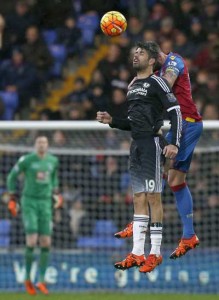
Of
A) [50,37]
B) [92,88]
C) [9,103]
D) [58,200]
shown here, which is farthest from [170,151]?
[50,37]

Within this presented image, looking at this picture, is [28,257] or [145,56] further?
[28,257]

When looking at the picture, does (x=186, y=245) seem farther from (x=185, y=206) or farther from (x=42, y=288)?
(x=42, y=288)

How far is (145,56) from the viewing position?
11.5 m

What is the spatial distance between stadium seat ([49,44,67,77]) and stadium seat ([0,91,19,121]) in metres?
0.88

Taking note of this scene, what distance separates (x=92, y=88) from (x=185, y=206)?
6.14 m

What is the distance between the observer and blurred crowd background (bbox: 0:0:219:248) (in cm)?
1767

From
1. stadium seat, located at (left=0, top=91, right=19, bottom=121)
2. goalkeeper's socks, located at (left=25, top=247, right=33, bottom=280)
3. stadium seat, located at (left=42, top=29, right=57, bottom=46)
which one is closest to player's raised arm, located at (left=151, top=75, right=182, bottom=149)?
goalkeeper's socks, located at (left=25, top=247, right=33, bottom=280)

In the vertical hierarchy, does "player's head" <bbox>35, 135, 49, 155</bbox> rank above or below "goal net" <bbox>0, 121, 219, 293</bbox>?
above

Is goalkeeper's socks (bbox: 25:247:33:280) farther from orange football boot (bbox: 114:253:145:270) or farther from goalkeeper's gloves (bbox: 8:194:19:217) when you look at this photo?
orange football boot (bbox: 114:253:145:270)

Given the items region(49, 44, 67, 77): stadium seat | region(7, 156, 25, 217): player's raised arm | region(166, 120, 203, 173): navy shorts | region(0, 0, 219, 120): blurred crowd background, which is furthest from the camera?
region(49, 44, 67, 77): stadium seat

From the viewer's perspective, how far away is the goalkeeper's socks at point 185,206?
12219 mm

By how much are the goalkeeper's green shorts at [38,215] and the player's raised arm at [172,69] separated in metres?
6.09

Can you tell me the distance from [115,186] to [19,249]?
1862mm

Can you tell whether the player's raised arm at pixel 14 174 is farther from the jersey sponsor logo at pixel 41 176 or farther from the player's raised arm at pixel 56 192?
the player's raised arm at pixel 56 192
